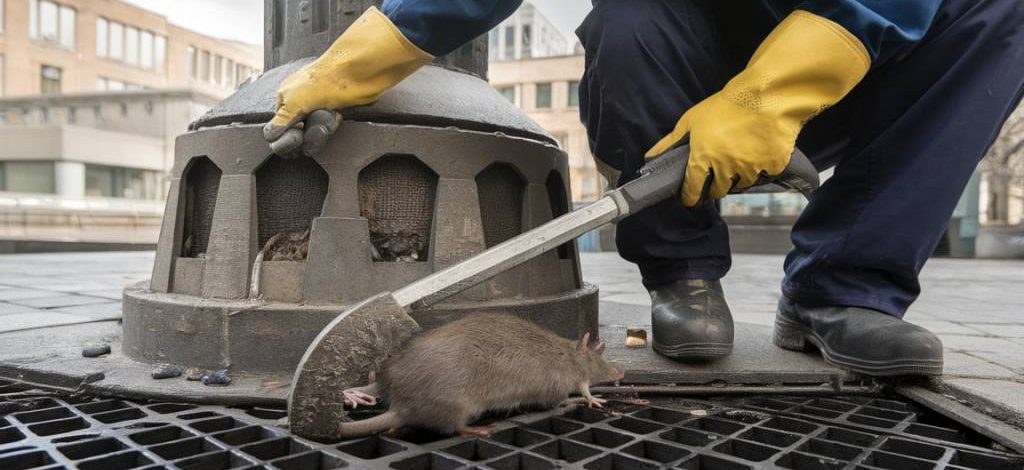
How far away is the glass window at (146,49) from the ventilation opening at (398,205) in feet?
148

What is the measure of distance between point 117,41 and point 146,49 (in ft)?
6.45

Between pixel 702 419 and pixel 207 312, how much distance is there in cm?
153

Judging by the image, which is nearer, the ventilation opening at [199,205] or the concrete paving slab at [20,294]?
the ventilation opening at [199,205]

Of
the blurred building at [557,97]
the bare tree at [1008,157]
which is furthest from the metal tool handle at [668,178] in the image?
the blurred building at [557,97]

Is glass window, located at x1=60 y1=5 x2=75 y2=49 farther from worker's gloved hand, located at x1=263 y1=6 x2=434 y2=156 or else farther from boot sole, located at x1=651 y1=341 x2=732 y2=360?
boot sole, located at x1=651 y1=341 x2=732 y2=360

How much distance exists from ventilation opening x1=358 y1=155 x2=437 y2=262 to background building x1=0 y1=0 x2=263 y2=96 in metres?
28.5

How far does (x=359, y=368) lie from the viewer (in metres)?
1.41

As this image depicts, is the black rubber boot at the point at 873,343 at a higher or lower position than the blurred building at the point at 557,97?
lower

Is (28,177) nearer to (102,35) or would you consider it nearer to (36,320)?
(102,35)

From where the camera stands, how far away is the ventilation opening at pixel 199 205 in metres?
2.30

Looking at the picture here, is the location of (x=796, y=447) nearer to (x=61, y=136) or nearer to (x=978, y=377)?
(x=978, y=377)

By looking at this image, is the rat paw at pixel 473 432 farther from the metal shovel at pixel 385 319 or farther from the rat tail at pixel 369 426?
the metal shovel at pixel 385 319

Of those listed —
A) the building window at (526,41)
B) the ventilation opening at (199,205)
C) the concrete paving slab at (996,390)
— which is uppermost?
the building window at (526,41)

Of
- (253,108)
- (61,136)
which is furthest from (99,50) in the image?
(253,108)
